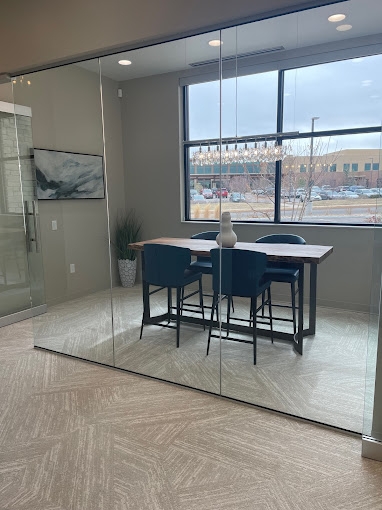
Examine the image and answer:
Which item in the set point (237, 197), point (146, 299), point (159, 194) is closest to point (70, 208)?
point (159, 194)

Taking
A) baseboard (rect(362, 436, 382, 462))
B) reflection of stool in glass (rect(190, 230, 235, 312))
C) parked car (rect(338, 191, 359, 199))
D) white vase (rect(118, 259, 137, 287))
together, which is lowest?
baseboard (rect(362, 436, 382, 462))

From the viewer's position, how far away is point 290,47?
2365 mm

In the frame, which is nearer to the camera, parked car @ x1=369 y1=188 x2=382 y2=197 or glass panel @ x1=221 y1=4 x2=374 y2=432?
parked car @ x1=369 y1=188 x2=382 y2=197

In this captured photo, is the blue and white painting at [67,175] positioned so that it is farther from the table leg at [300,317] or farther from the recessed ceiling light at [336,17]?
the recessed ceiling light at [336,17]

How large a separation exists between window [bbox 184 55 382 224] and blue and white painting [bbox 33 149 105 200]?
2.96 ft

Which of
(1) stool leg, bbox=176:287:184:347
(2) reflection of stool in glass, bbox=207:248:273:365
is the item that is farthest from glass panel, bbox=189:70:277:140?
(1) stool leg, bbox=176:287:184:347

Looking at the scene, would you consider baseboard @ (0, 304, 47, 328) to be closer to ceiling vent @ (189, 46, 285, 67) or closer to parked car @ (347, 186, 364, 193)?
ceiling vent @ (189, 46, 285, 67)

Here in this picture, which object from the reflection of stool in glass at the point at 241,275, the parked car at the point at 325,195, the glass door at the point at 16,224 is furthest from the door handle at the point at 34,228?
the parked car at the point at 325,195

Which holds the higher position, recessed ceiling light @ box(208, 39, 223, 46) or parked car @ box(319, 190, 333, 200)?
recessed ceiling light @ box(208, 39, 223, 46)

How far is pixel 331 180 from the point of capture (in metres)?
2.33

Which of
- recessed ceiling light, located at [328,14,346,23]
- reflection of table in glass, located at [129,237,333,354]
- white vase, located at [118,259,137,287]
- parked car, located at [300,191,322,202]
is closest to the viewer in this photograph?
recessed ceiling light, located at [328,14,346,23]

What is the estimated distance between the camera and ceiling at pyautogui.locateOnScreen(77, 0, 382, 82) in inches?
83.3

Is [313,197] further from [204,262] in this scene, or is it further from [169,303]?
[169,303]

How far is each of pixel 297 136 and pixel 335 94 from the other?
312 millimetres
